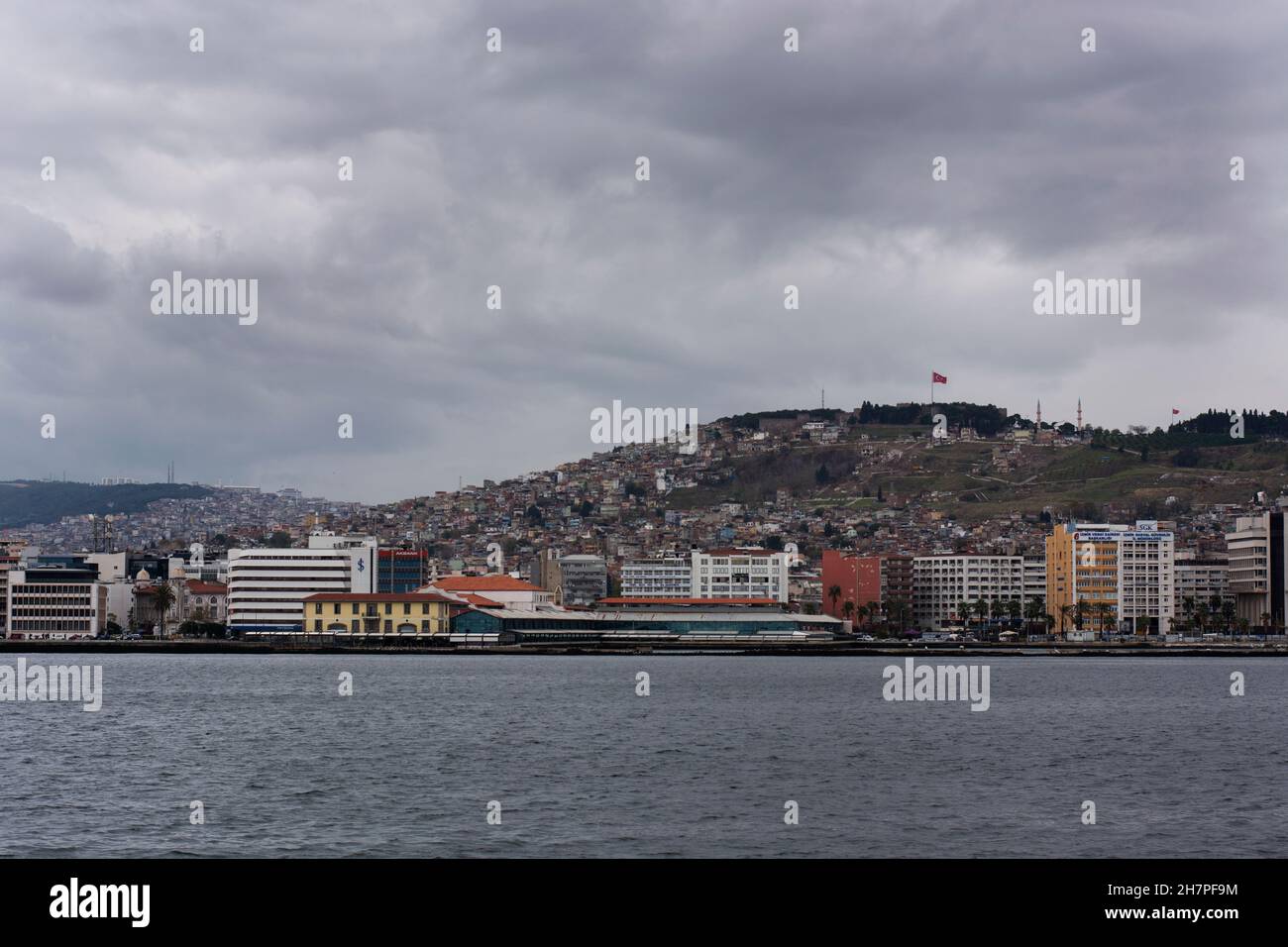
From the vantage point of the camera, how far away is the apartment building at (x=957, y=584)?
182m

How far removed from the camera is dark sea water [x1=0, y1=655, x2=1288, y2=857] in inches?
1060

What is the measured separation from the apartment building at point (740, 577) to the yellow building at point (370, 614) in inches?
1578

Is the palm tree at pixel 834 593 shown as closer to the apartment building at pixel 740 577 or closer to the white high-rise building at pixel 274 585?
the apartment building at pixel 740 577

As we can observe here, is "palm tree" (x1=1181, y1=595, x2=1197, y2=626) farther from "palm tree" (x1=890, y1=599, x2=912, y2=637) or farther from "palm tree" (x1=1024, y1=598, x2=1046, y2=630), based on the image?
"palm tree" (x1=890, y1=599, x2=912, y2=637)

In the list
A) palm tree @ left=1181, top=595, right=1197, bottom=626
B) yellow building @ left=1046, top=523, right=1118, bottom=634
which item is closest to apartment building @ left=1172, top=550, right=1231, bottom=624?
palm tree @ left=1181, top=595, right=1197, bottom=626

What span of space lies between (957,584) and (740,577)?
3039cm

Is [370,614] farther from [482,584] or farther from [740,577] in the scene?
[740,577]

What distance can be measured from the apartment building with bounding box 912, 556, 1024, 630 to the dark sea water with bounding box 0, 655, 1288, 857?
351ft

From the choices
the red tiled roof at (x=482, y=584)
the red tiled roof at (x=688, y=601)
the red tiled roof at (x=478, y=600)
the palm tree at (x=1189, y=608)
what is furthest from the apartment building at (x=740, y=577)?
the palm tree at (x=1189, y=608)

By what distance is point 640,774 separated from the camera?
121 ft
